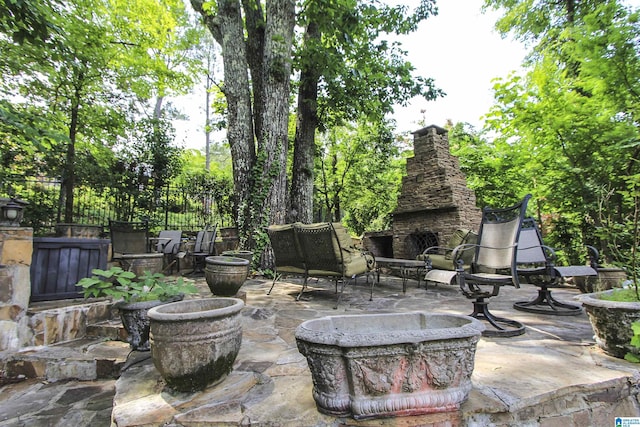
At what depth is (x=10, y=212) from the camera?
256 centimetres

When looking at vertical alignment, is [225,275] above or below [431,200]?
below

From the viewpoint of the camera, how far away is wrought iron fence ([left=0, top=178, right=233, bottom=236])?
634cm

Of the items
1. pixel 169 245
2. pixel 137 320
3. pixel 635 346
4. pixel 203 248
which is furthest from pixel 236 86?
pixel 635 346

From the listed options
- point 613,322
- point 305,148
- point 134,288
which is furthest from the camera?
point 305,148

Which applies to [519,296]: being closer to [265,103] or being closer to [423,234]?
[423,234]

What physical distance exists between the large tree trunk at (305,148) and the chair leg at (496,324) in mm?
4681

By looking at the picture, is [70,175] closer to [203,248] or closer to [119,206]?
[119,206]

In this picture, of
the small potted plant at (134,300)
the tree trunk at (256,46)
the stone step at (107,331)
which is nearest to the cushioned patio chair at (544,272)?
the small potted plant at (134,300)

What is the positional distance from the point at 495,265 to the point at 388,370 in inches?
93.2

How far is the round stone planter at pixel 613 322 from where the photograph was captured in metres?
1.90

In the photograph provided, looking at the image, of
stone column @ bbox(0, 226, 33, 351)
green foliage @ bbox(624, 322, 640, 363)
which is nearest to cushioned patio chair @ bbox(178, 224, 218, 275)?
stone column @ bbox(0, 226, 33, 351)

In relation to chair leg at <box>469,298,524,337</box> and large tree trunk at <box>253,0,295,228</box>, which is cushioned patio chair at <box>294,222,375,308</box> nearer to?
chair leg at <box>469,298,524,337</box>

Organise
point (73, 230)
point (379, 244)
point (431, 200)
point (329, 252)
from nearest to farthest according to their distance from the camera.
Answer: point (329, 252) → point (73, 230) → point (431, 200) → point (379, 244)

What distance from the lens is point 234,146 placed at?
628 centimetres
